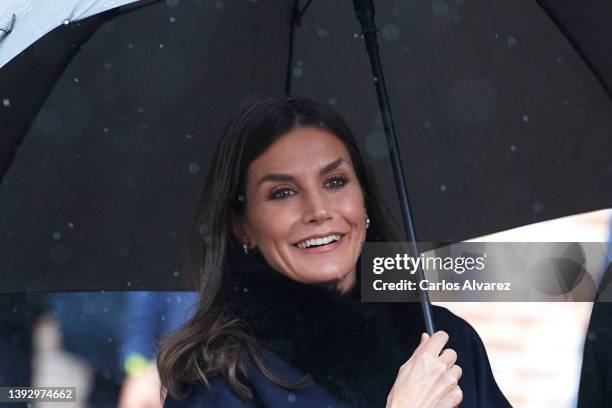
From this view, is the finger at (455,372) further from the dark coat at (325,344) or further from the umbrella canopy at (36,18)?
the umbrella canopy at (36,18)

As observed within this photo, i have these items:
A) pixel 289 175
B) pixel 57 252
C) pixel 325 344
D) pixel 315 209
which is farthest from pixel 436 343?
pixel 57 252

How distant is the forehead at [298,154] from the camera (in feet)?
7.91

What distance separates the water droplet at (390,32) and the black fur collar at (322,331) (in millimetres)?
672

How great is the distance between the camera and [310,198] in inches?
93.2

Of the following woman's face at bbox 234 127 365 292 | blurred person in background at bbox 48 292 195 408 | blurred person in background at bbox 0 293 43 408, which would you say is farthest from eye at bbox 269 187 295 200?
blurred person in background at bbox 0 293 43 408

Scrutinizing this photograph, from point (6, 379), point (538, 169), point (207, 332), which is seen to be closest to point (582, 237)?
point (538, 169)

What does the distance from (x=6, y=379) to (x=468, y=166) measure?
208 cm

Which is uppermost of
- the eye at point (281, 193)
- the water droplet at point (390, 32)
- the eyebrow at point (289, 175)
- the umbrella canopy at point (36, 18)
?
the water droplet at point (390, 32)

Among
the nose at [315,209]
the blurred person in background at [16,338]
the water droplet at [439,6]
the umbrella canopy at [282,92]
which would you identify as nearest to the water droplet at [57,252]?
the umbrella canopy at [282,92]

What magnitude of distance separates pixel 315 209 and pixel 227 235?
26 cm

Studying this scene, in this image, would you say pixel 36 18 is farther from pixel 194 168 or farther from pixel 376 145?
pixel 376 145

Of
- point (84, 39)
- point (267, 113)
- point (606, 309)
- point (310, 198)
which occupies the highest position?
point (84, 39)

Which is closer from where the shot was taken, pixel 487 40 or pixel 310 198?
pixel 310 198

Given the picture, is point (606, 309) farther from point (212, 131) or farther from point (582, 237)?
point (582, 237)
